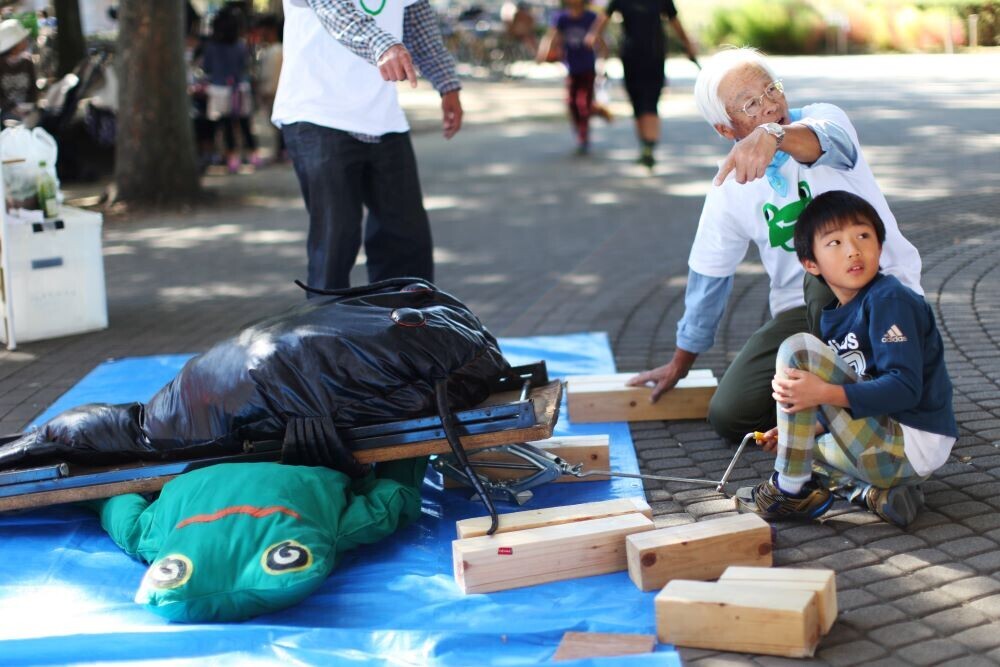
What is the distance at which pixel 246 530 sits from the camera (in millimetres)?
3180

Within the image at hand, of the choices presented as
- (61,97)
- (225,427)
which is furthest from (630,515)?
(61,97)

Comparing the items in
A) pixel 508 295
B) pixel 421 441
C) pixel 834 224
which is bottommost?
pixel 508 295

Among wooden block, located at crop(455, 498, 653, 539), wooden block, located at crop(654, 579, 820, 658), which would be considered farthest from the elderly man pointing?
wooden block, located at crop(654, 579, 820, 658)

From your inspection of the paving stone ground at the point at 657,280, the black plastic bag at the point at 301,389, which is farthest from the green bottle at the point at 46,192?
the black plastic bag at the point at 301,389

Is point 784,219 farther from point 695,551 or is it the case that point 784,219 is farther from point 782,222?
point 695,551

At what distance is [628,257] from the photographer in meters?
7.84

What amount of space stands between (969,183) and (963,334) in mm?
4513

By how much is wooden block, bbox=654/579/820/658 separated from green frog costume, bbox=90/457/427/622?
0.92m

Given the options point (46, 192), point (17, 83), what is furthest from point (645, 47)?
point (46, 192)

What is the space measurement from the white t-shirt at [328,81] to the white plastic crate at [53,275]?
187 cm

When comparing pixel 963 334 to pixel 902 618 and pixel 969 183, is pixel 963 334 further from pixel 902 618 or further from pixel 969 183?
pixel 969 183

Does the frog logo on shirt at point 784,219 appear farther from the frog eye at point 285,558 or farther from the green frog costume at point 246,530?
the frog eye at point 285,558

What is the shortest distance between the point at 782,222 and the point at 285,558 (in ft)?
6.50

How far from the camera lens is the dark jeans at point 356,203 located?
16.4 ft
